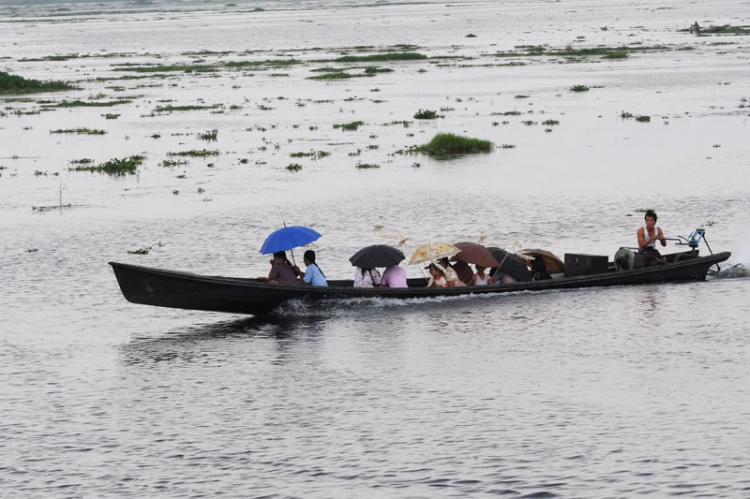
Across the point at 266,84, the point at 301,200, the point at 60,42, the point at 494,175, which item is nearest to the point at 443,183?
the point at 494,175

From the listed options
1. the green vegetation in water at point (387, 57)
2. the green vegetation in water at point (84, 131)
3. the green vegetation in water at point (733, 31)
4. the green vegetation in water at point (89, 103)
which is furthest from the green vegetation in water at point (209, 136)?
the green vegetation in water at point (733, 31)

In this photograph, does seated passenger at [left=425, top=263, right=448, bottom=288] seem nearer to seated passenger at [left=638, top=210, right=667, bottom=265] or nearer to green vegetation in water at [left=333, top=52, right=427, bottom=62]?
seated passenger at [left=638, top=210, right=667, bottom=265]

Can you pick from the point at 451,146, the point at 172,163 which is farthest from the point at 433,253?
the point at 172,163

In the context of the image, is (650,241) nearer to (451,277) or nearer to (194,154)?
(451,277)

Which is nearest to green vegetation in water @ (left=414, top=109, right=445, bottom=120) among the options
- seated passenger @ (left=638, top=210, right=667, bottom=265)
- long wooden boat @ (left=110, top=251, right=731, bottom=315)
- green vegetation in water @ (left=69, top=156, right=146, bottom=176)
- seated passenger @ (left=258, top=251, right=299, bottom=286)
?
green vegetation in water @ (left=69, top=156, right=146, bottom=176)

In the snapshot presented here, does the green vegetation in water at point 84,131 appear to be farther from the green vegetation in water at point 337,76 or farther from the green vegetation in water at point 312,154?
the green vegetation in water at point 337,76

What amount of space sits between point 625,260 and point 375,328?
23.5 ft

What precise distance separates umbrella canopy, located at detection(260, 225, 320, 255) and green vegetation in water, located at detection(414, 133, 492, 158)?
2907 centimetres

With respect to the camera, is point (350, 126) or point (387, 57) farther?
point (387, 57)

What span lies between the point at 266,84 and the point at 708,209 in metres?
62.5

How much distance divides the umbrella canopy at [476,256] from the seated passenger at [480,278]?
0.39 metres

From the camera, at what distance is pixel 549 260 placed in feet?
98.4

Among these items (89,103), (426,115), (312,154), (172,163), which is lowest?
(172,163)

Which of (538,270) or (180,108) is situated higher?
(180,108)
